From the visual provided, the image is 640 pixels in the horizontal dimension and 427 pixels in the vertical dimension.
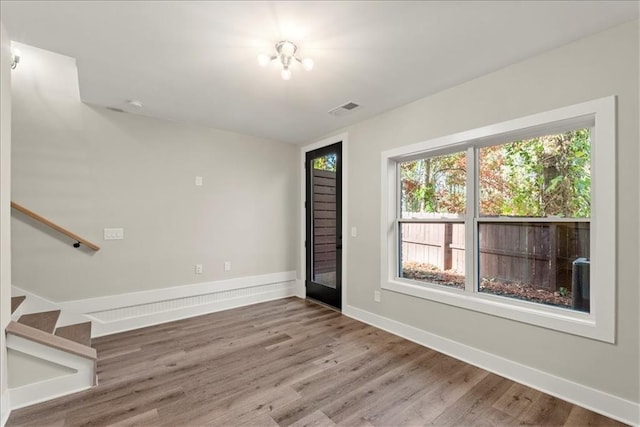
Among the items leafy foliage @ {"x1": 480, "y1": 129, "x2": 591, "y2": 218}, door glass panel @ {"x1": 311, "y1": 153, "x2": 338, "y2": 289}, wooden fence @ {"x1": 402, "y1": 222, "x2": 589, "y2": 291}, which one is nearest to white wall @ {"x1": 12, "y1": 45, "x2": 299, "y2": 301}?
door glass panel @ {"x1": 311, "y1": 153, "x2": 338, "y2": 289}

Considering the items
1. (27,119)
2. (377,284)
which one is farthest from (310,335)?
(27,119)

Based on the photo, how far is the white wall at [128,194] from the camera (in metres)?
2.86

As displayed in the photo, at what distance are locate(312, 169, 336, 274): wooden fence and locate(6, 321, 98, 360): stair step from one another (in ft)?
9.34

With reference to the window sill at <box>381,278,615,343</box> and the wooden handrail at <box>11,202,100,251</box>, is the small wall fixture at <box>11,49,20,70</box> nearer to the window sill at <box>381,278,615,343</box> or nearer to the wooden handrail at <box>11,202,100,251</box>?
the wooden handrail at <box>11,202,100,251</box>

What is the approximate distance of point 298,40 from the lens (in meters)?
2.01

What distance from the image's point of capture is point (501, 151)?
2549mm

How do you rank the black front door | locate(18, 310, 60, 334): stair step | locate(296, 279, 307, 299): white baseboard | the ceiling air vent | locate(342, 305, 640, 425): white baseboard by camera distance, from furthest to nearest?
locate(296, 279, 307, 299): white baseboard < the black front door < the ceiling air vent < locate(18, 310, 60, 334): stair step < locate(342, 305, 640, 425): white baseboard

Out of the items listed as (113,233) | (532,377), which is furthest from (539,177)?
(113,233)

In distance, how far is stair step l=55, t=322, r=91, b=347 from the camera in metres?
2.58

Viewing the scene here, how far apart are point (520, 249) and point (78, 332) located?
412 centimetres

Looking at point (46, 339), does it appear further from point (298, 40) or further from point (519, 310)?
point (519, 310)

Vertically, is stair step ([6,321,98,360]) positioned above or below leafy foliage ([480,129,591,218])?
below

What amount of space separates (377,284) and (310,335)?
0.98 m

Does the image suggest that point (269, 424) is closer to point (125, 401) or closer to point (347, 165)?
point (125, 401)
